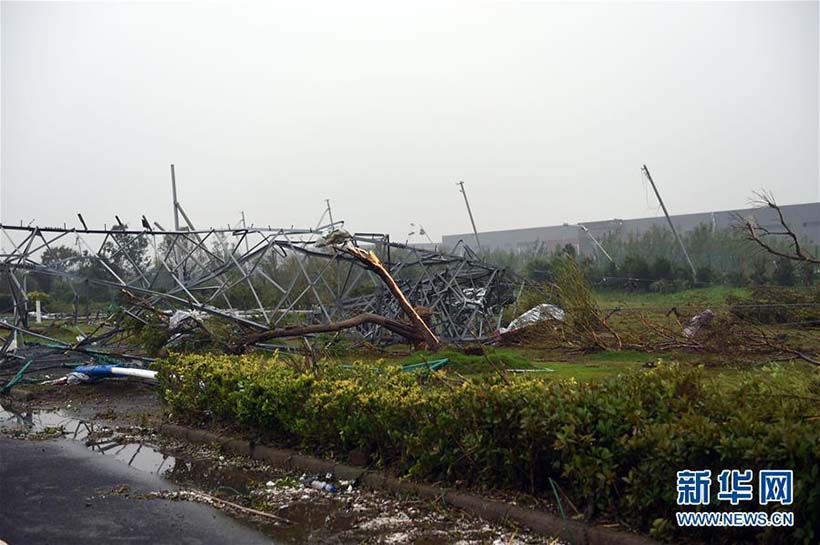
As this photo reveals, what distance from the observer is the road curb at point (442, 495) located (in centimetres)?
500

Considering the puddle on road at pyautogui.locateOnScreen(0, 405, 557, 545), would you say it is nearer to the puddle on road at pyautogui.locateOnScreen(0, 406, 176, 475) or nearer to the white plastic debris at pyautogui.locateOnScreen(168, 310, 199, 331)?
the puddle on road at pyautogui.locateOnScreen(0, 406, 176, 475)

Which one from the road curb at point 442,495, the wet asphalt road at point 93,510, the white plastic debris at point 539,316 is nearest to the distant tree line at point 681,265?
the white plastic debris at point 539,316

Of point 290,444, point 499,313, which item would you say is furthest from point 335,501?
point 499,313

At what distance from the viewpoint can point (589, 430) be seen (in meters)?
5.31

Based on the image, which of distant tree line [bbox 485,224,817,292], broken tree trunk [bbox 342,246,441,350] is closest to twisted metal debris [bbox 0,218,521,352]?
broken tree trunk [bbox 342,246,441,350]

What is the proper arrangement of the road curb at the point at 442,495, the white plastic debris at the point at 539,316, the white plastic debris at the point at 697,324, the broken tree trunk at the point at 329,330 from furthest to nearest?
the white plastic debris at the point at 539,316, the white plastic debris at the point at 697,324, the broken tree trunk at the point at 329,330, the road curb at the point at 442,495

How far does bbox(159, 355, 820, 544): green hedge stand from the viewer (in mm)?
4535

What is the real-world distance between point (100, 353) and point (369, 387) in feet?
29.6

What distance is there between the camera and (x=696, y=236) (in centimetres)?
2948

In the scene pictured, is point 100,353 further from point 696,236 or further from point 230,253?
point 696,236

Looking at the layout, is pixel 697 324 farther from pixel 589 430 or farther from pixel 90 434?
pixel 90 434

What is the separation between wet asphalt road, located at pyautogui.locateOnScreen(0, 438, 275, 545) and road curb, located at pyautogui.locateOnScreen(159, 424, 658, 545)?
1.01m

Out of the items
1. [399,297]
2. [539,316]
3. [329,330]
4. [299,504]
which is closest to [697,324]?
[539,316]

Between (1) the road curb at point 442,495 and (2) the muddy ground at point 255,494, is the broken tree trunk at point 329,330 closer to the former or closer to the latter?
(2) the muddy ground at point 255,494
